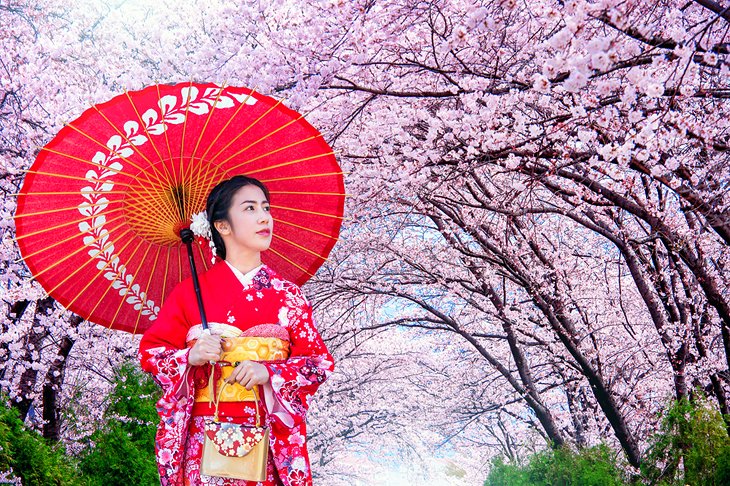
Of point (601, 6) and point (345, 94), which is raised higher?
point (345, 94)

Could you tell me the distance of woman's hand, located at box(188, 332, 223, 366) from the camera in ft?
10.3

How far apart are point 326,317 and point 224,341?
38.6 ft

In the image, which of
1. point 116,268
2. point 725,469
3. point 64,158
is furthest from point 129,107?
point 725,469

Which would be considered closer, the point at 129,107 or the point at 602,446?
the point at 129,107

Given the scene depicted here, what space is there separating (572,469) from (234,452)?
7448 mm

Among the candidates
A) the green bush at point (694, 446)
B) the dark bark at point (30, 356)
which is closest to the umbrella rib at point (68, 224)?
the green bush at point (694, 446)

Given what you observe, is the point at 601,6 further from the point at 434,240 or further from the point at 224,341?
the point at 434,240

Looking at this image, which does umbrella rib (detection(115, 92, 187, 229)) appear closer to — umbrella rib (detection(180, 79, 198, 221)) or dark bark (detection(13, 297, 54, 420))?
umbrella rib (detection(180, 79, 198, 221))

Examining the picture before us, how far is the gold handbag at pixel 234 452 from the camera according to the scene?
3084 mm

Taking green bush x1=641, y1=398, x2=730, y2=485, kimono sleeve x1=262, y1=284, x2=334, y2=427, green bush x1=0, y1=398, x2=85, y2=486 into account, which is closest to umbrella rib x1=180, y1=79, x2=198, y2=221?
kimono sleeve x1=262, y1=284, x2=334, y2=427

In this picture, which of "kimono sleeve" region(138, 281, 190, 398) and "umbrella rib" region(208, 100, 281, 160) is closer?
"kimono sleeve" region(138, 281, 190, 398)

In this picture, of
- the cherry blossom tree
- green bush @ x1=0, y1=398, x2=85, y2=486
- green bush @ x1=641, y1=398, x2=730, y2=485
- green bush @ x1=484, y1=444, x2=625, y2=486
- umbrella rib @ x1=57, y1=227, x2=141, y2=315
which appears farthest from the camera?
green bush @ x1=484, y1=444, x2=625, y2=486

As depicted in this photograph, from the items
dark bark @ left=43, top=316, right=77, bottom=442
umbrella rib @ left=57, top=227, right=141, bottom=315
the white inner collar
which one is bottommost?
the white inner collar

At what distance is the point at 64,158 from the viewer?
3.42 meters
